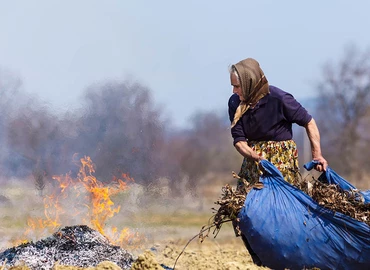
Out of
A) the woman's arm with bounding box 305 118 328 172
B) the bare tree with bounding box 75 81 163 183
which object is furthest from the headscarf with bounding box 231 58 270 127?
the bare tree with bounding box 75 81 163 183

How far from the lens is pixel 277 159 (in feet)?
20.1

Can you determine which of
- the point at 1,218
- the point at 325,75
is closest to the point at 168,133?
the point at 1,218

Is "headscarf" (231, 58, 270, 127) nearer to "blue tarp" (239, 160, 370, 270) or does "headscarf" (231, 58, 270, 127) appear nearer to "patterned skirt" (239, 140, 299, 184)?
"patterned skirt" (239, 140, 299, 184)

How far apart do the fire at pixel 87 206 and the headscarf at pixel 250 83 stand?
304 cm

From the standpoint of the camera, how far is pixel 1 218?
34.1 ft

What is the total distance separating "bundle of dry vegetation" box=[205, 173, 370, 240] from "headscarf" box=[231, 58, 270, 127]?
649 millimetres

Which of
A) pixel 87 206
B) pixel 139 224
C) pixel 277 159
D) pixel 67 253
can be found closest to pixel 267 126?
pixel 277 159

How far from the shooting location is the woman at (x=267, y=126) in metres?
6.03

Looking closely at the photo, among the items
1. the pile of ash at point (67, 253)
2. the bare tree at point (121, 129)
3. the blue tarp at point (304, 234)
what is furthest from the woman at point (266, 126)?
the bare tree at point (121, 129)

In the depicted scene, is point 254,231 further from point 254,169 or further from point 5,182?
point 5,182

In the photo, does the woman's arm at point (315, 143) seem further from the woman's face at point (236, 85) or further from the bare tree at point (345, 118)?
the bare tree at point (345, 118)

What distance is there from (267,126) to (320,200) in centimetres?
88

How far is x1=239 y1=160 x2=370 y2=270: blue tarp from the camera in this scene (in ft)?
17.7

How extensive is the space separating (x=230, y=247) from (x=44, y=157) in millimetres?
3079
